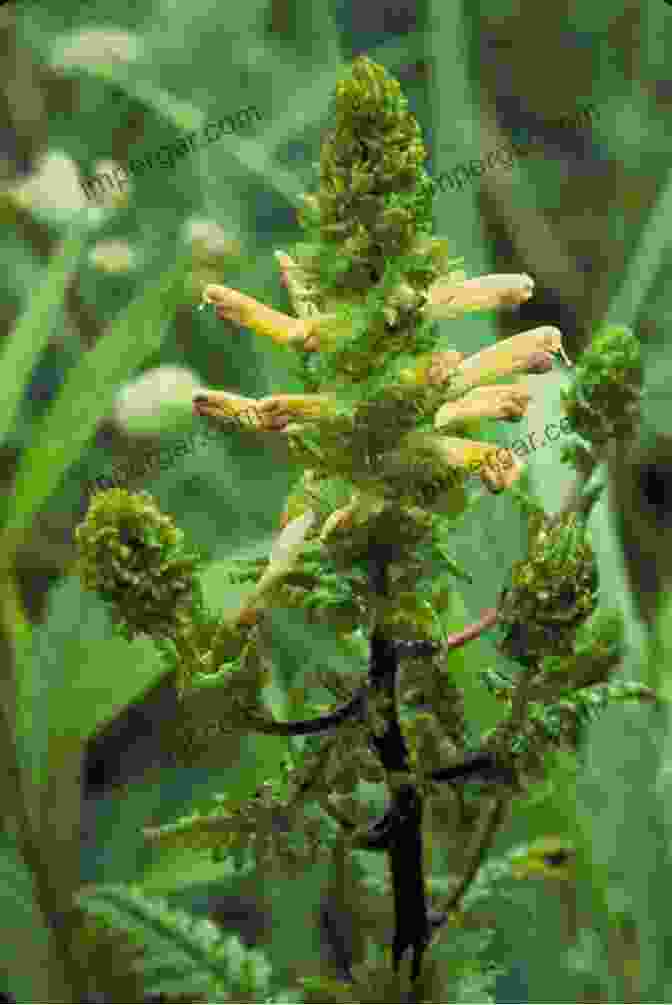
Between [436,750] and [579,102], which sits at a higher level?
[579,102]

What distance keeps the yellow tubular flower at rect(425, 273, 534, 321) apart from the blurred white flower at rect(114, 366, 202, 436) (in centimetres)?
70

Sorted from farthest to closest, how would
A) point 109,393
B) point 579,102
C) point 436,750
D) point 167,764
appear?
point 579,102
point 167,764
point 109,393
point 436,750

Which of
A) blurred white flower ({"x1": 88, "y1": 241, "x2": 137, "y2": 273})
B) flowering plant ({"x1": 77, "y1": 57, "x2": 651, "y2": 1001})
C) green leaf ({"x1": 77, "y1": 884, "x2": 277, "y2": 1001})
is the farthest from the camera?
blurred white flower ({"x1": 88, "y1": 241, "x2": 137, "y2": 273})

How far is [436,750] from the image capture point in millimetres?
790

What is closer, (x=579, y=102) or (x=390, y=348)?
(x=390, y=348)

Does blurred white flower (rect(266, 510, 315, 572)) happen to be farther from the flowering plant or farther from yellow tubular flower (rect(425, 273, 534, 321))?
yellow tubular flower (rect(425, 273, 534, 321))

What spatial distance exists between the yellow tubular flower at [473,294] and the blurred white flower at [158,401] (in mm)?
702

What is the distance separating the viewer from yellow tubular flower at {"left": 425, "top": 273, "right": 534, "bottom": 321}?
2.30 feet

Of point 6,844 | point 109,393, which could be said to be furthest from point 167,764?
point 109,393

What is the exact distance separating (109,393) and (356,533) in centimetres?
80

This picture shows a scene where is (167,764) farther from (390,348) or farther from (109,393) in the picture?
(390,348)

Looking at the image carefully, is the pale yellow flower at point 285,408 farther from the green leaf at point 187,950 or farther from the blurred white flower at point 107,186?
the blurred white flower at point 107,186

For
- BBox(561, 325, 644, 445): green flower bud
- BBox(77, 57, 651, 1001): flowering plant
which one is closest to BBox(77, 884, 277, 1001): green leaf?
BBox(77, 57, 651, 1001): flowering plant

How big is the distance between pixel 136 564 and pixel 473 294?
217 millimetres
